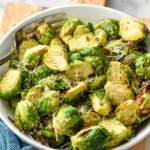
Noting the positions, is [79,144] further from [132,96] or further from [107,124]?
[132,96]

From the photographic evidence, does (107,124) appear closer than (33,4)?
Yes

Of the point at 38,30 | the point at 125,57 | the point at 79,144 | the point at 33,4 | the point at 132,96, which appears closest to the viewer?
the point at 79,144

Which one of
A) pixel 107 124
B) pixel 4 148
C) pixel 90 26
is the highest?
pixel 90 26

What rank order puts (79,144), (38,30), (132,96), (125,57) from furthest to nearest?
(38,30) → (125,57) → (132,96) → (79,144)

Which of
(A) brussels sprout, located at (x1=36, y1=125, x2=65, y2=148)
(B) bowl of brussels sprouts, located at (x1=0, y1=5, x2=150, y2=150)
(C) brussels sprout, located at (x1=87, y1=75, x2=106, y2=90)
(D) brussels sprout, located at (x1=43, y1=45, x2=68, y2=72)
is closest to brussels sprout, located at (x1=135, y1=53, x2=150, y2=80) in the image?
(B) bowl of brussels sprouts, located at (x1=0, y1=5, x2=150, y2=150)

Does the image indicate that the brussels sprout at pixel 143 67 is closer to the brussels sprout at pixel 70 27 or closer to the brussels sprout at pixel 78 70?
the brussels sprout at pixel 78 70

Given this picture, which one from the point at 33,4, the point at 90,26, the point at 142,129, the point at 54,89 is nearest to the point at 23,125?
the point at 54,89

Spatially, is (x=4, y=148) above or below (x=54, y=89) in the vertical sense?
below
